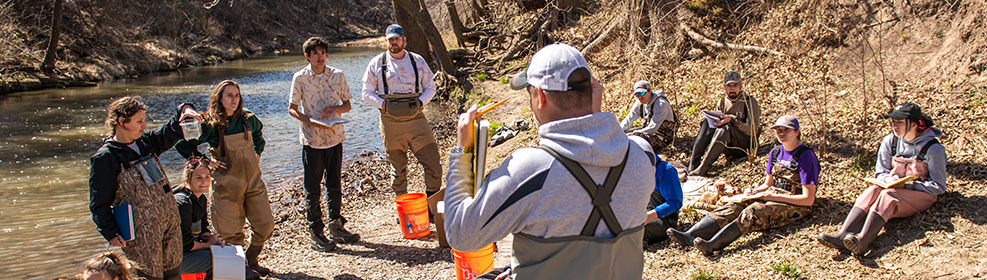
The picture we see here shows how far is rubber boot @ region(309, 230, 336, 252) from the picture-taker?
6020 millimetres

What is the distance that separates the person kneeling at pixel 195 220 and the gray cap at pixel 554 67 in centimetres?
310

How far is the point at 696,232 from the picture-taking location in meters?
5.26

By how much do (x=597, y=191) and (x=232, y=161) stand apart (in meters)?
3.54

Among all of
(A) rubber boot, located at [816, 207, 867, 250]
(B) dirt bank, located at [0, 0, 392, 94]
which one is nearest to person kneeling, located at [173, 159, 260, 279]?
(A) rubber boot, located at [816, 207, 867, 250]

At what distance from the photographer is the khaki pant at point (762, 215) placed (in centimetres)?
513

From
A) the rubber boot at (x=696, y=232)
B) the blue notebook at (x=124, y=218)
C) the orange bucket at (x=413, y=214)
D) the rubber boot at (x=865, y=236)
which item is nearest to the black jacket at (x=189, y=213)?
the blue notebook at (x=124, y=218)

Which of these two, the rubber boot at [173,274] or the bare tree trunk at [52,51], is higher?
the bare tree trunk at [52,51]

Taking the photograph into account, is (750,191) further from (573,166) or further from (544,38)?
(544,38)

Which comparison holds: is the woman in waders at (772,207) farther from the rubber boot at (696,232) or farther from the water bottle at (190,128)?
the water bottle at (190,128)

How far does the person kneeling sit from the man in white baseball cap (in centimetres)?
287

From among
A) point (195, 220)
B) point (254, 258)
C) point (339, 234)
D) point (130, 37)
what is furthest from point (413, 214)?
point (130, 37)

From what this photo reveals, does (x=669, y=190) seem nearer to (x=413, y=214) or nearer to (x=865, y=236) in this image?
(x=865, y=236)

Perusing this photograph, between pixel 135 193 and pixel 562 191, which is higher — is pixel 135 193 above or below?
below

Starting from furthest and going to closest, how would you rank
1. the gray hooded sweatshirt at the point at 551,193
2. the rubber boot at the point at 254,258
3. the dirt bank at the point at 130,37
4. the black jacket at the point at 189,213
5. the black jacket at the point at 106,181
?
the dirt bank at the point at 130,37
the rubber boot at the point at 254,258
the black jacket at the point at 189,213
the black jacket at the point at 106,181
the gray hooded sweatshirt at the point at 551,193
